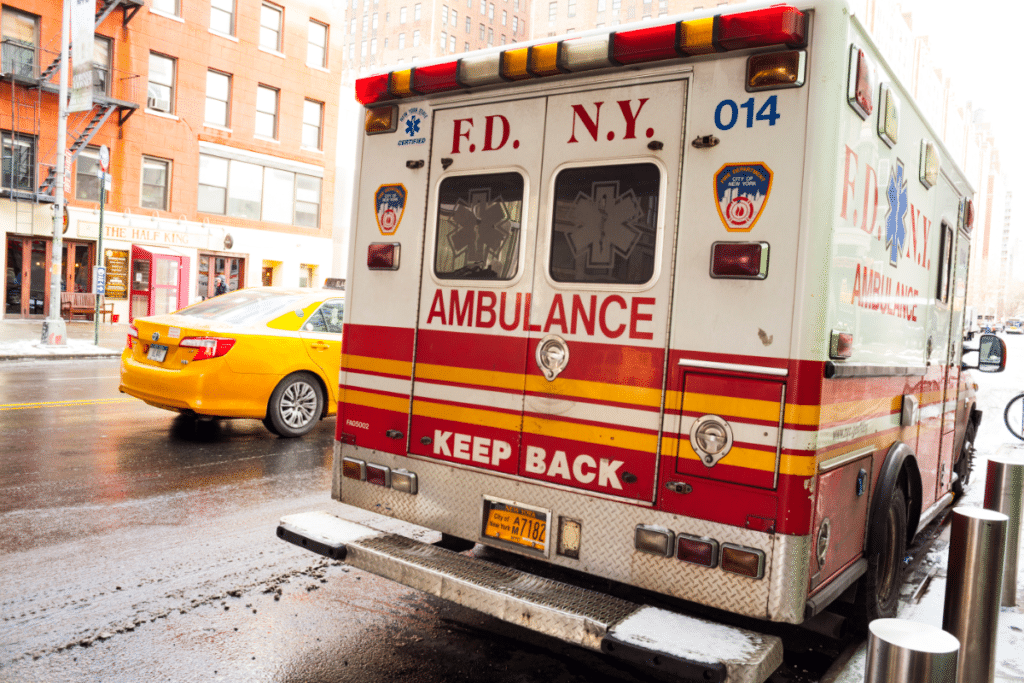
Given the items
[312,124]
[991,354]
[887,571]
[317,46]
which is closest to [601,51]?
[887,571]

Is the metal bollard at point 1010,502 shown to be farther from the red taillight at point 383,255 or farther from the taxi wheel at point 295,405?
the taxi wheel at point 295,405

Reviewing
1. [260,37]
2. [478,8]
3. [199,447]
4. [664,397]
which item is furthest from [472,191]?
[478,8]

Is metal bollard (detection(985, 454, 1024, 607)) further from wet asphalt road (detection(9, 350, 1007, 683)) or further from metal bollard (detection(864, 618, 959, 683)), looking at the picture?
metal bollard (detection(864, 618, 959, 683))

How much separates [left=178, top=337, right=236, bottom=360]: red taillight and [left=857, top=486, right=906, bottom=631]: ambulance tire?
6238mm

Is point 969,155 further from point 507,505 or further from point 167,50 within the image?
point 507,505

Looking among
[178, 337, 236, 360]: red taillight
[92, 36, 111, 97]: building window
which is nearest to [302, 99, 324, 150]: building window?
[92, 36, 111, 97]: building window

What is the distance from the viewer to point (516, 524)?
3752 millimetres

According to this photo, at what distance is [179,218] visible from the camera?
27.2m

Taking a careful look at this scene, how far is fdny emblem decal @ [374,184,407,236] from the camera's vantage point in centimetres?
427

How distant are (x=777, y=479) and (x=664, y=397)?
21.8 inches

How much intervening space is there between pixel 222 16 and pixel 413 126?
27720 mm

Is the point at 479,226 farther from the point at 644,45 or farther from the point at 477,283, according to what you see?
the point at 644,45

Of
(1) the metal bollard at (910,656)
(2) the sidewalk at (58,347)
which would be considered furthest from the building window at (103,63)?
(1) the metal bollard at (910,656)

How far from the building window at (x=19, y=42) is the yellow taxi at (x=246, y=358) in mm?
19613
